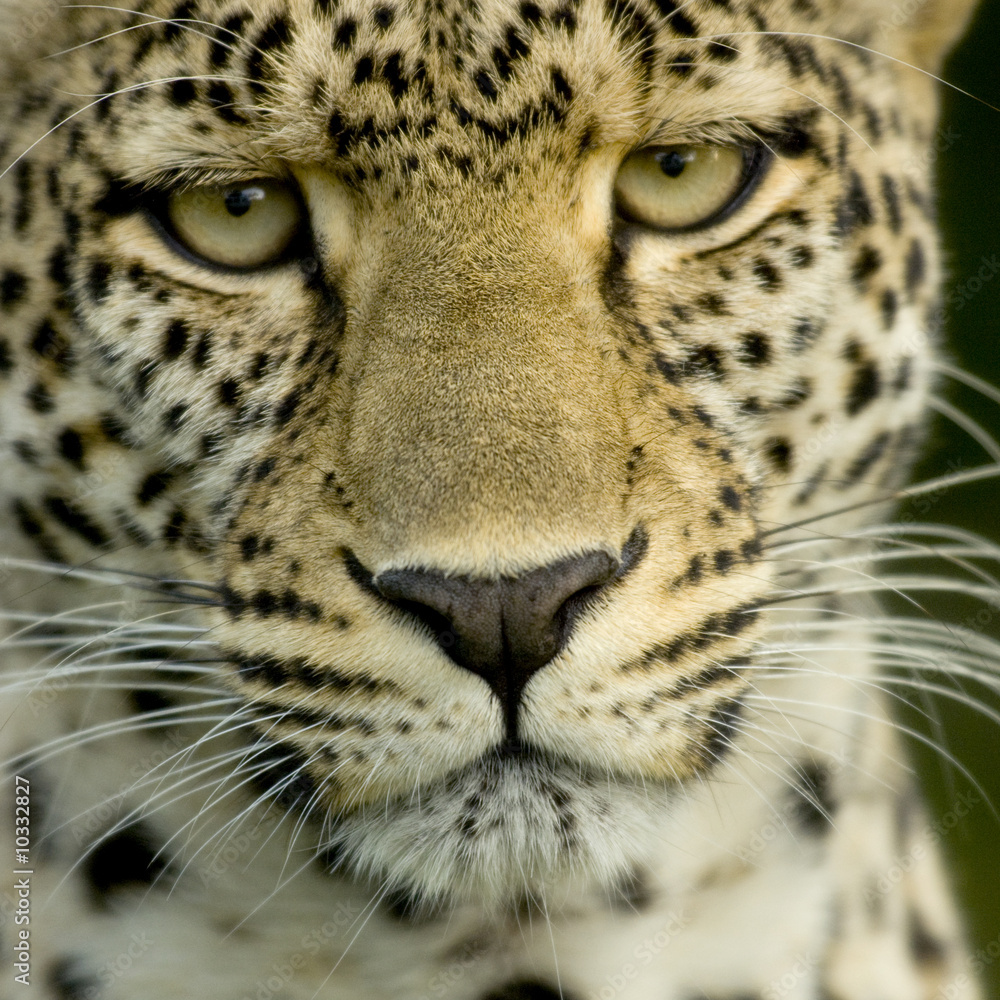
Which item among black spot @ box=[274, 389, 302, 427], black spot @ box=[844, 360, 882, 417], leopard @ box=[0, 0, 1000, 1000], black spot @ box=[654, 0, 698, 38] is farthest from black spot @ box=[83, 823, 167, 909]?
black spot @ box=[654, 0, 698, 38]

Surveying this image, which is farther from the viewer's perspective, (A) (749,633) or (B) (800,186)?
(B) (800,186)

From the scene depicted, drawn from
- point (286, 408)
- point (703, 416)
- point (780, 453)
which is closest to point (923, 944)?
point (780, 453)

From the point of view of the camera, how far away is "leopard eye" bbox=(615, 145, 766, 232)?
1724mm

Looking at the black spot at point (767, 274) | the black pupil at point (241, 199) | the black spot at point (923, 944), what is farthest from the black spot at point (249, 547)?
the black spot at point (923, 944)

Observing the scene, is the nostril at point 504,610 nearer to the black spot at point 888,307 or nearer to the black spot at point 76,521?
the black spot at point 76,521

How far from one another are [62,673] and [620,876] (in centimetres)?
80

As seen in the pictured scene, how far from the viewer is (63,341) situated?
172 centimetres

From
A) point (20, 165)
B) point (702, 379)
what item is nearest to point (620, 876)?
point (702, 379)

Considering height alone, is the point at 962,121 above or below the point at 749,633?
above

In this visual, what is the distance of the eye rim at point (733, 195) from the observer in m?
1.73

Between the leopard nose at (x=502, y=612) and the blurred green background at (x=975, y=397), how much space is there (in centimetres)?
240

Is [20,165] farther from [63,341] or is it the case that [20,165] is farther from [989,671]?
[989,671]

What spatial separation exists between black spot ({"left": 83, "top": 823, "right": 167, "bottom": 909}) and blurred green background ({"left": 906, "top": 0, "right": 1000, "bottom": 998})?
2330mm

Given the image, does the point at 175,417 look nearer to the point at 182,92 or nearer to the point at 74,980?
the point at 182,92
